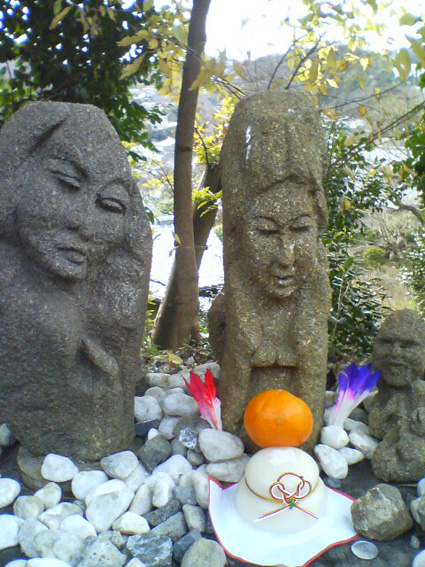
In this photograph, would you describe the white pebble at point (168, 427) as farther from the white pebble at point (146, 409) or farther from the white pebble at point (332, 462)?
the white pebble at point (332, 462)

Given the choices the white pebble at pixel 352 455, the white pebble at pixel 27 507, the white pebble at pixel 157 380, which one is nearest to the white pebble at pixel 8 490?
the white pebble at pixel 27 507

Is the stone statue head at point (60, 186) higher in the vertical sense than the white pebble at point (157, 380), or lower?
higher

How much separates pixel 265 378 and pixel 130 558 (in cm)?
97

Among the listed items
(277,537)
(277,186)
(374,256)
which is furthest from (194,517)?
(374,256)

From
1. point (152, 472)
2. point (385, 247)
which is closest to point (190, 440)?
point (152, 472)

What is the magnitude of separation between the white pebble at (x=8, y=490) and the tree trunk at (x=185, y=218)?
7.35 ft

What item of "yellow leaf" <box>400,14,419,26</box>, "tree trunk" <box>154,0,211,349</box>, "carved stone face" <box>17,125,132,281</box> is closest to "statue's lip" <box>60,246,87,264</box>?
"carved stone face" <box>17,125,132,281</box>

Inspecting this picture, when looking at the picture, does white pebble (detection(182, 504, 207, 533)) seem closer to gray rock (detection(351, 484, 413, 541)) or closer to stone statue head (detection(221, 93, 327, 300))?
gray rock (detection(351, 484, 413, 541))

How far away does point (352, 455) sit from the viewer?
251 cm

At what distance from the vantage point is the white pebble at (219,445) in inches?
95.1

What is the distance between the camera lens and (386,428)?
102 inches

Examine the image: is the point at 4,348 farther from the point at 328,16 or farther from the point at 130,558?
the point at 328,16

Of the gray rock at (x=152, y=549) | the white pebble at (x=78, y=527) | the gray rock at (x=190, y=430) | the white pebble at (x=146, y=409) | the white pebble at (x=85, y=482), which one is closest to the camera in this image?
the gray rock at (x=152, y=549)

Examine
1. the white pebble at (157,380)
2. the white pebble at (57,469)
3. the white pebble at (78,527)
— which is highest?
the white pebble at (157,380)
